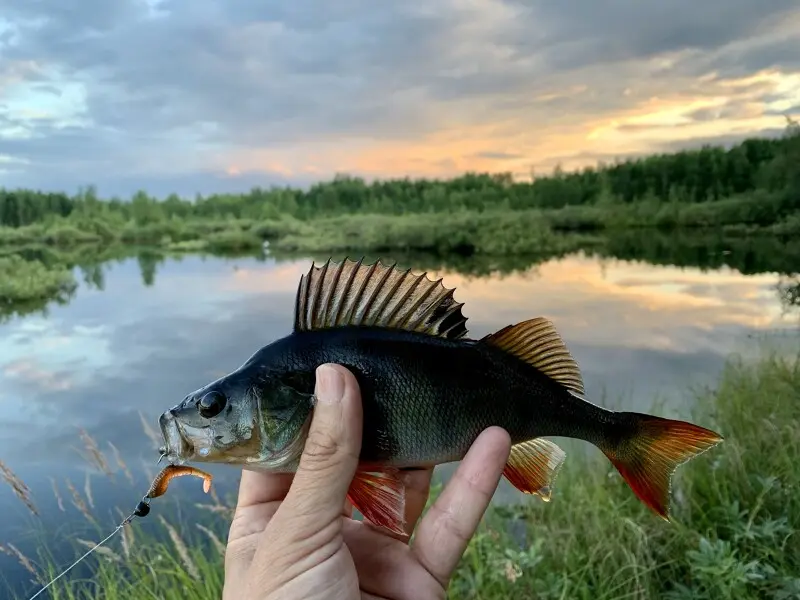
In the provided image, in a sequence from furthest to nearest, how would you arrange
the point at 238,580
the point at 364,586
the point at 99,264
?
the point at 99,264 < the point at 364,586 < the point at 238,580

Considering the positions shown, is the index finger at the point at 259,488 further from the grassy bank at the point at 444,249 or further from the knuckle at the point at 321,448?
the grassy bank at the point at 444,249

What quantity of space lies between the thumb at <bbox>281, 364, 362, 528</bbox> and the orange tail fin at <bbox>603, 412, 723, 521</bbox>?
2.02 ft

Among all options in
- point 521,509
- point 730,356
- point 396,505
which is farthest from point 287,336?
point 730,356

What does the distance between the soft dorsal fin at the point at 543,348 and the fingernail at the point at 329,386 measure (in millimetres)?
397

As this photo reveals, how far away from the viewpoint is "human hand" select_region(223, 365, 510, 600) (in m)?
1.35

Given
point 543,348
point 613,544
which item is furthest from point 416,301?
point 613,544

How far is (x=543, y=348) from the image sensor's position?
1.56 m

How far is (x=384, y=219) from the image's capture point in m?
15.4

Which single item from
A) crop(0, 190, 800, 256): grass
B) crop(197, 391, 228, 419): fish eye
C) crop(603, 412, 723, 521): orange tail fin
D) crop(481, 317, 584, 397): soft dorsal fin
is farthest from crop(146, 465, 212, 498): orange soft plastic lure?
crop(0, 190, 800, 256): grass

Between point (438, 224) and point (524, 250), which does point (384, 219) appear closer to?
point (438, 224)

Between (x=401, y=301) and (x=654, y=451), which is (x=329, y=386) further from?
(x=654, y=451)

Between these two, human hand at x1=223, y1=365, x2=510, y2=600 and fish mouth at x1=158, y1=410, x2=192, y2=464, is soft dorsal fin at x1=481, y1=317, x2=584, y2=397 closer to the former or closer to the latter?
human hand at x1=223, y1=365, x2=510, y2=600

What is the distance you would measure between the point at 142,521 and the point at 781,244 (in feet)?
49.5

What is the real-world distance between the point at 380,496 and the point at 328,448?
0.20 m
